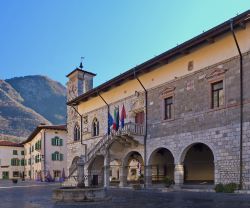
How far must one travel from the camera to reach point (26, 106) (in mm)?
167125

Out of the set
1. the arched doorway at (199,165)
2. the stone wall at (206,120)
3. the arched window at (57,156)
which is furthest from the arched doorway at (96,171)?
the arched window at (57,156)

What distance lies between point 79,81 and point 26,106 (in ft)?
449

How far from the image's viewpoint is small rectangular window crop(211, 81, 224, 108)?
61.4ft

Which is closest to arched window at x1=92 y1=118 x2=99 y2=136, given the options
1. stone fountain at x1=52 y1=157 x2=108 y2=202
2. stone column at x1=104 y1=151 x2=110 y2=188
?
stone column at x1=104 y1=151 x2=110 y2=188

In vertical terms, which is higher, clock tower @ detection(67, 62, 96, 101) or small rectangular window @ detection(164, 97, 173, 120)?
clock tower @ detection(67, 62, 96, 101)

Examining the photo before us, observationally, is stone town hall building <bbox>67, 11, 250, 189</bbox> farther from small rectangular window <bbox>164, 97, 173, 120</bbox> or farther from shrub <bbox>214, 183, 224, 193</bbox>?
shrub <bbox>214, 183, 224, 193</bbox>

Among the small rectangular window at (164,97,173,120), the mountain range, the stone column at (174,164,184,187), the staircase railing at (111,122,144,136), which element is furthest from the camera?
the mountain range

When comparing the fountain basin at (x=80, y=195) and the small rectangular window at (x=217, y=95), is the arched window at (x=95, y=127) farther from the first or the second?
the fountain basin at (x=80, y=195)

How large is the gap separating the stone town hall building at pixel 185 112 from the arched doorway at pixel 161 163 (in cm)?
8

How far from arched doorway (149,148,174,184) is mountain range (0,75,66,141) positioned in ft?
299

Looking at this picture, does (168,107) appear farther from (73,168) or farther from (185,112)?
(73,168)

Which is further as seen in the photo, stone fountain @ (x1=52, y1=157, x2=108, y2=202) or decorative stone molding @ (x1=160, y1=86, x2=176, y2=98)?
decorative stone molding @ (x1=160, y1=86, x2=176, y2=98)

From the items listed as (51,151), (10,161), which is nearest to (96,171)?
(51,151)

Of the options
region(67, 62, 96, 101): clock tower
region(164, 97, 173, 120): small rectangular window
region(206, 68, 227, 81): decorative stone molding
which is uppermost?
region(67, 62, 96, 101): clock tower
